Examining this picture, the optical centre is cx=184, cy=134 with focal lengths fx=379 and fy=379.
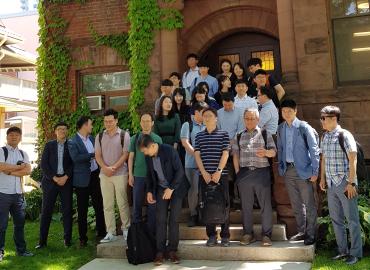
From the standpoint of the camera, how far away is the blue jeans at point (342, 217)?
5.09 m

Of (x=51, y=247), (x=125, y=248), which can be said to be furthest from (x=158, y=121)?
(x=51, y=247)

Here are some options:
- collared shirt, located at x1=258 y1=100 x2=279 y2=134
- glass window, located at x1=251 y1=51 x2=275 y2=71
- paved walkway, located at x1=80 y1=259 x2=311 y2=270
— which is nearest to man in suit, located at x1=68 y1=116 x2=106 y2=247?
paved walkway, located at x1=80 y1=259 x2=311 y2=270

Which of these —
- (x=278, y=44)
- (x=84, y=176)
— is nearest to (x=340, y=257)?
(x=84, y=176)

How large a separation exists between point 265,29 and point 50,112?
6733mm

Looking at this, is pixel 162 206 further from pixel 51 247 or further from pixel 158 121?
pixel 51 247

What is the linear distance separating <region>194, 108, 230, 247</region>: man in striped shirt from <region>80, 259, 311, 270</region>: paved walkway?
0.34 m

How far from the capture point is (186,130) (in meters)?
6.05

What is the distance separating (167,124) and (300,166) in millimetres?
2206

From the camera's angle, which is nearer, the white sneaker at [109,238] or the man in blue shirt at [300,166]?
the man in blue shirt at [300,166]

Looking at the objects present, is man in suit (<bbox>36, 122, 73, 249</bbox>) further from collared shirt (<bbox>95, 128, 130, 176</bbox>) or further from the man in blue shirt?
the man in blue shirt

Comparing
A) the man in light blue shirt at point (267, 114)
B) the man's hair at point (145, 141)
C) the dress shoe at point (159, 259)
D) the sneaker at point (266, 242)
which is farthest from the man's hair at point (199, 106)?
the dress shoe at point (159, 259)

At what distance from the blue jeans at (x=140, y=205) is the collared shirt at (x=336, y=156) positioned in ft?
8.37

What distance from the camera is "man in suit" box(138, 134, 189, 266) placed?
5.44 metres

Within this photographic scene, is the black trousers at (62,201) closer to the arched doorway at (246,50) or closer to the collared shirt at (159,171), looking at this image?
the collared shirt at (159,171)
